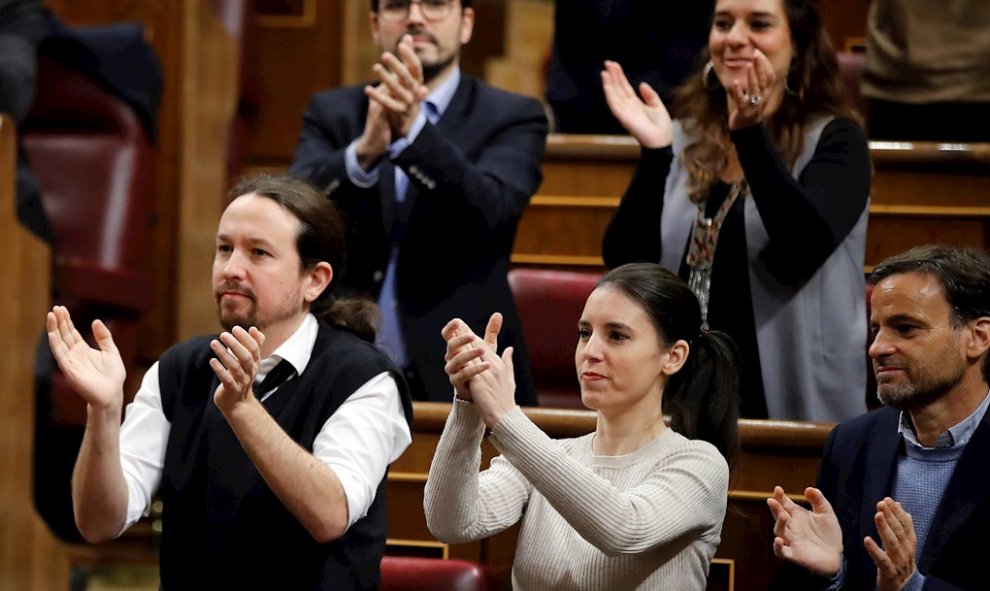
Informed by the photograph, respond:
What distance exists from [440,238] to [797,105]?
47cm

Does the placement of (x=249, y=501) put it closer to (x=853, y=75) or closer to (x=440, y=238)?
(x=440, y=238)

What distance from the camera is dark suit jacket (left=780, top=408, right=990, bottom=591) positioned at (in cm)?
129

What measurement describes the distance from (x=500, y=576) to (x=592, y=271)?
0.84 metres

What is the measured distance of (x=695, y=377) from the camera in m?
1.44

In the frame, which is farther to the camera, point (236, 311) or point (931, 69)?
point (931, 69)

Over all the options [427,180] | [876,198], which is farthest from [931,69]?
[427,180]

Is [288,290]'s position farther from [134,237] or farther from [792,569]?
[134,237]

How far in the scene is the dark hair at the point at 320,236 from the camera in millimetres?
1498

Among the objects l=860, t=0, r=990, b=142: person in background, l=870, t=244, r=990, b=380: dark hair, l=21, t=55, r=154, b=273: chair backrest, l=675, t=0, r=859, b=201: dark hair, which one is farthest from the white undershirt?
l=860, t=0, r=990, b=142: person in background

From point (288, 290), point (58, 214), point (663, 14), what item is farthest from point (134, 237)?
point (288, 290)

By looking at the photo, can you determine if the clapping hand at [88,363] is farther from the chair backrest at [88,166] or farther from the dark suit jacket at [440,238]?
the chair backrest at [88,166]

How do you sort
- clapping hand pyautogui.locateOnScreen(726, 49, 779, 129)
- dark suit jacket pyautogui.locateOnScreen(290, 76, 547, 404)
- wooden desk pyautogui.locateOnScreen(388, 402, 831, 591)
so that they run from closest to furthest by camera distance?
wooden desk pyautogui.locateOnScreen(388, 402, 831, 591) → clapping hand pyautogui.locateOnScreen(726, 49, 779, 129) → dark suit jacket pyautogui.locateOnScreen(290, 76, 547, 404)

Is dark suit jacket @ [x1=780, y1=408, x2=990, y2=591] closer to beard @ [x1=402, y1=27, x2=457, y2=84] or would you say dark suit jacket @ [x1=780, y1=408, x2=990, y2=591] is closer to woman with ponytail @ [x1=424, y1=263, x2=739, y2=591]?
woman with ponytail @ [x1=424, y1=263, x2=739, y2=591]

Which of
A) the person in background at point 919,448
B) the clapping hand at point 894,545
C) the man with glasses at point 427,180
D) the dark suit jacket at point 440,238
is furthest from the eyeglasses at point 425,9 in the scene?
the clapping hand at point 894,545
